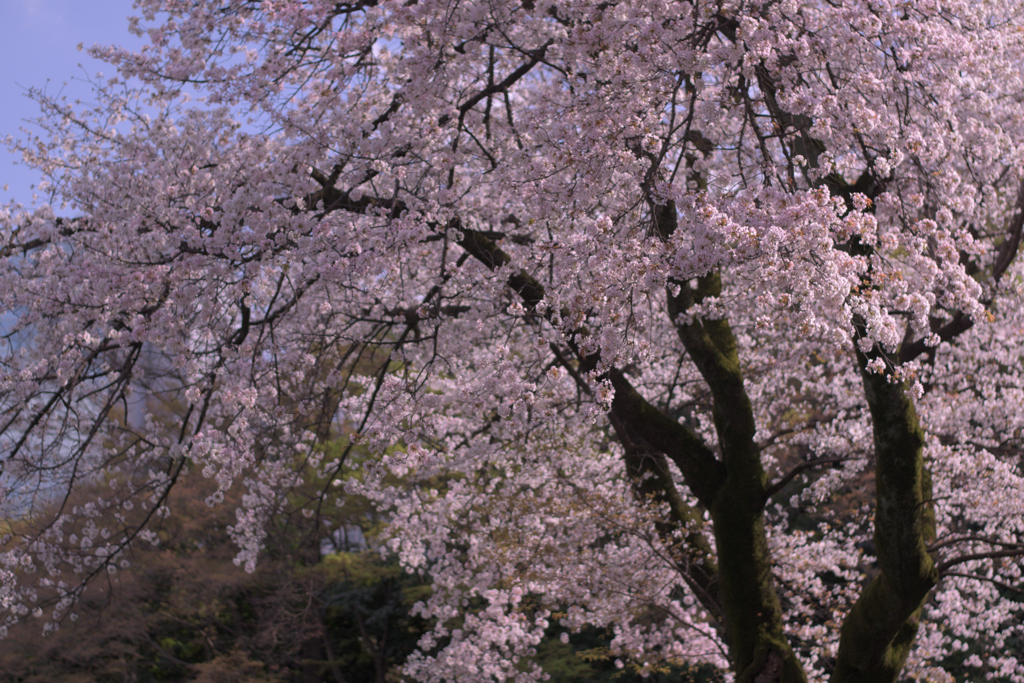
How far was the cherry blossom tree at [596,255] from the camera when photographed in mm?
4004

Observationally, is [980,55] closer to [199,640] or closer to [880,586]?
[880,586]

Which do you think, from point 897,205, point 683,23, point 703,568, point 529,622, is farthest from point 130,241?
point 529,622

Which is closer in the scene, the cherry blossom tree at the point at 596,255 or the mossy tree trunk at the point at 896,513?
the cherry blossom tree at the point at 596,255

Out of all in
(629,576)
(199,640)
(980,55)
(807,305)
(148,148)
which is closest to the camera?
(807,305)

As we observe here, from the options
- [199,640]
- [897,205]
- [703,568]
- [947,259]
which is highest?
[897,205]

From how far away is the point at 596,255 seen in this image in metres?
4.01

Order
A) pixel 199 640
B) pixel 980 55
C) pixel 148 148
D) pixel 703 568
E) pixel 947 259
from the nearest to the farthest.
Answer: pixel 947 259
pixel 980 55
pixel 148 148
pixel 703 568
pixel 199 640

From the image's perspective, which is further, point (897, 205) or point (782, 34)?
point (897, 205)

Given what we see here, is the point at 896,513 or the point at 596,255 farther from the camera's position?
the point at 896,513

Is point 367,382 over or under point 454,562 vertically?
over

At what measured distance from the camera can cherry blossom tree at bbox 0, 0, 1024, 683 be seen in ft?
13.1

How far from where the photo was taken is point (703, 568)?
21.5 feet

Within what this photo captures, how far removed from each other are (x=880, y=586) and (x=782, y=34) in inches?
136

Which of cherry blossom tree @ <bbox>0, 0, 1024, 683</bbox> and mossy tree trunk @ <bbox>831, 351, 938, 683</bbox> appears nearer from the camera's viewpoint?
cherry blossom tree @ <bbox>0, 0, 1024, 683</bbox>
